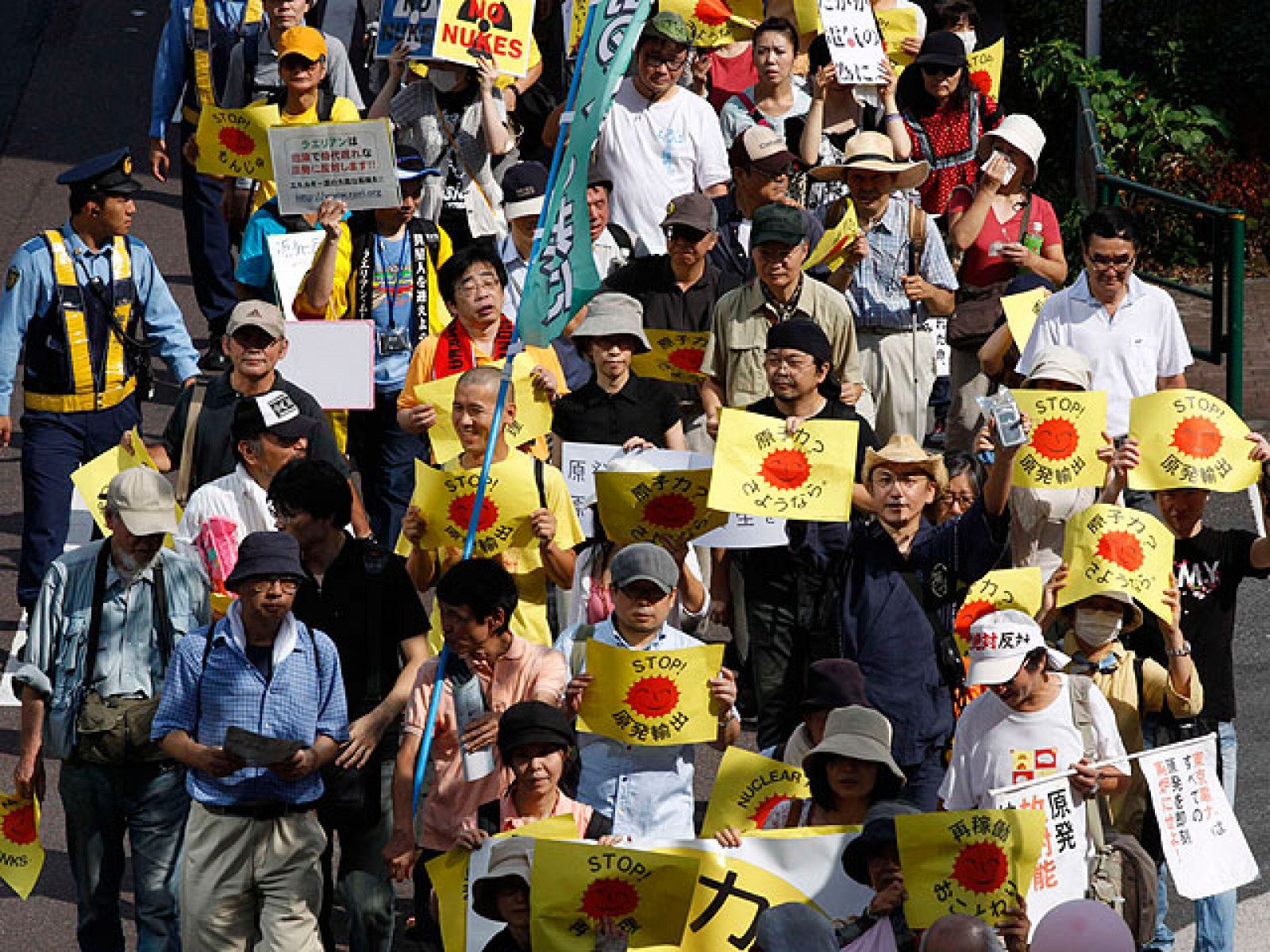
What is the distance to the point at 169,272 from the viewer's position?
17.3 meters

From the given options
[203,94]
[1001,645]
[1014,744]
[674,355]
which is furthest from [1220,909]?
[203,94]

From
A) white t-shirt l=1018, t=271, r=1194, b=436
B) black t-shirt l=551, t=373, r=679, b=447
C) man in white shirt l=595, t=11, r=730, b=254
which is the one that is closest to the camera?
black t-shirt l=551, t=373, r=679, b=447

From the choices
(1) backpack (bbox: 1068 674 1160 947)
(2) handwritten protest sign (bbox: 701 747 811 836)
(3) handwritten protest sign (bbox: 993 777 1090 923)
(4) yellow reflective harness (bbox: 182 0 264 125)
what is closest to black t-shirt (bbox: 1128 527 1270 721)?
(1) backpack (bbox: 1068 674 1160 947)

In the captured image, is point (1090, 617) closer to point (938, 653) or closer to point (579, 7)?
point (938, 653)

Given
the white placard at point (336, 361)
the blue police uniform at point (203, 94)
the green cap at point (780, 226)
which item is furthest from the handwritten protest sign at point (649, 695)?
the blue police uniform at point (203, 94)

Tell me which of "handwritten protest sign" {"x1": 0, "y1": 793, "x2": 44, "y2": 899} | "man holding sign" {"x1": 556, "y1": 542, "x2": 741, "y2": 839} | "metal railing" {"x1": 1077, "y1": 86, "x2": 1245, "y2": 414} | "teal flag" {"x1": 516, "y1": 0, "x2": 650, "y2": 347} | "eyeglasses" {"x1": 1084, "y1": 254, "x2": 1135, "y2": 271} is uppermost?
"teal flag" {"x1": 516, "y1": 0, "x2": 650, "y2": 347}

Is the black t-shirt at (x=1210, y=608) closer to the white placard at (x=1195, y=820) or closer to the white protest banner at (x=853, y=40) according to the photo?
the white placard at (x=1195, y=820)

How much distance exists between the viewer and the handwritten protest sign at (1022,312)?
11.4 m

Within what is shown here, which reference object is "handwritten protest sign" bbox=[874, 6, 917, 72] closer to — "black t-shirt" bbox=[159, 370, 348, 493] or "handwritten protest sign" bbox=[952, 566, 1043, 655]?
"black t-shirt" bbox=[159, 370, 348, 493]

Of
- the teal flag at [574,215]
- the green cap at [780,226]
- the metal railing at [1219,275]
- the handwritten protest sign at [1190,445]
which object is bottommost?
the metal railing at [1219,275]

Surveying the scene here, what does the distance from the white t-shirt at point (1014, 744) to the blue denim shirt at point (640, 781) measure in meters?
0.98

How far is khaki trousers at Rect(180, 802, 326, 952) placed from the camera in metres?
8.56

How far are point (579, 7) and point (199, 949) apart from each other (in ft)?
23.9

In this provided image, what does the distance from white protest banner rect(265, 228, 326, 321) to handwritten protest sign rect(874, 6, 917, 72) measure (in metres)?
3.72
